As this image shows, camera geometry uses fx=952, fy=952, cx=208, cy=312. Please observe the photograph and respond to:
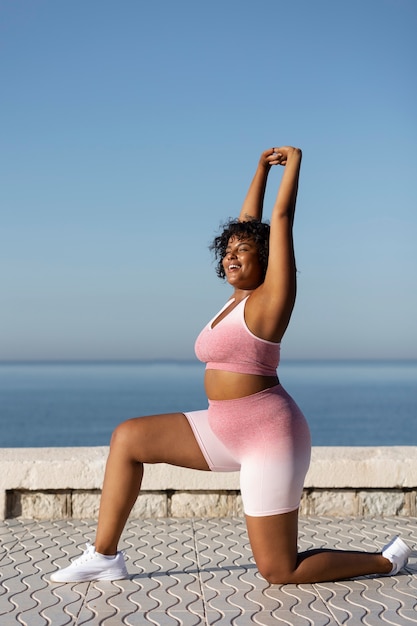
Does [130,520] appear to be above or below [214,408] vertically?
below

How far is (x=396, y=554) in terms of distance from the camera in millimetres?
4328

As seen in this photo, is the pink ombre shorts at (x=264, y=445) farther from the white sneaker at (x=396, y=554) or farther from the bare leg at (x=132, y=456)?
the white sneaker at (x=396, y=554)

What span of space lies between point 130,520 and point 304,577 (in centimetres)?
181

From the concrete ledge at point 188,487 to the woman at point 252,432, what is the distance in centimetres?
144

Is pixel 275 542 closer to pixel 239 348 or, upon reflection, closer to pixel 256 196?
pixel 239 348

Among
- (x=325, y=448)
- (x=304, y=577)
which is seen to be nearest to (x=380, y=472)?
(x=325, y=448)

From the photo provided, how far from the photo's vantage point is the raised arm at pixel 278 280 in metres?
3.91

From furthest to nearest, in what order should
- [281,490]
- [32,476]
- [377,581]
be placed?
[32,476]
[377,581]
[281,490]

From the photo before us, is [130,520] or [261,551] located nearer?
[261,551]

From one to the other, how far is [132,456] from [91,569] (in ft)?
1.77

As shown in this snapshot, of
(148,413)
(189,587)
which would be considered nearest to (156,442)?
(189,587)

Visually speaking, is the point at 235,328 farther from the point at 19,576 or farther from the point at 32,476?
the point at 32,476

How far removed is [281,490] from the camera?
3.98 metres

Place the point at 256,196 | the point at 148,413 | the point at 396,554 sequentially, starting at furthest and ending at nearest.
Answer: the point at 148,413 < the point at 256,196 < the point at 396,554
